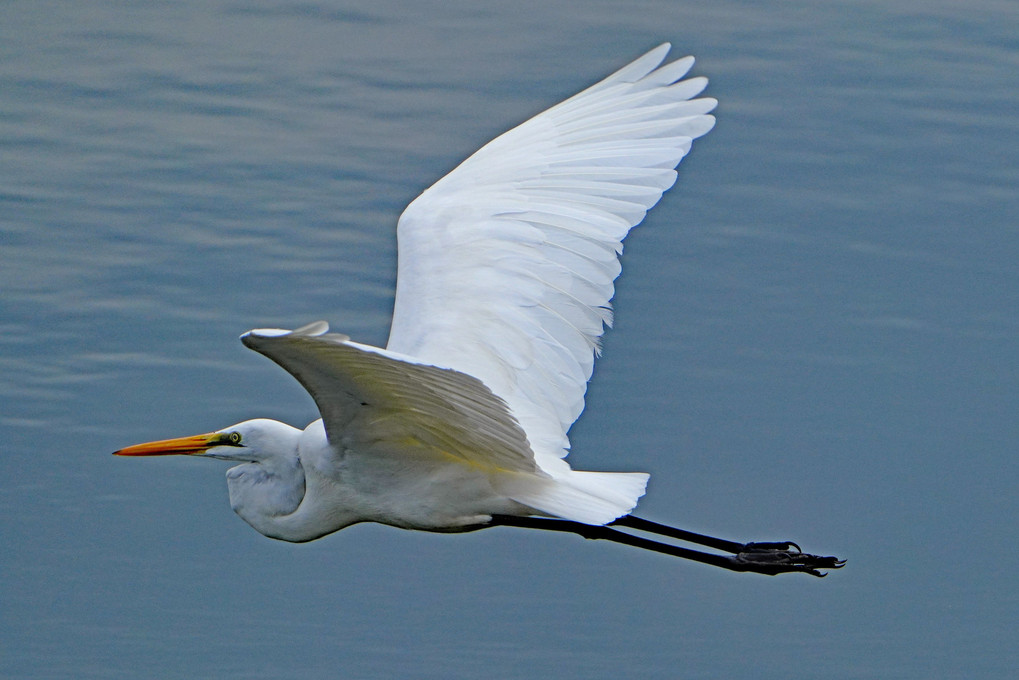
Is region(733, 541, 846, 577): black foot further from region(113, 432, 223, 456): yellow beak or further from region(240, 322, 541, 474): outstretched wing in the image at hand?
region(113, 432, 223, 456): yellow beak

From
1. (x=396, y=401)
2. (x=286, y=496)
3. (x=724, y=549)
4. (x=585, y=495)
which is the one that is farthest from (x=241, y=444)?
(x=724, y=549)

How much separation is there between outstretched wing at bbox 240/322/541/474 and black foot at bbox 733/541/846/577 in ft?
3.18

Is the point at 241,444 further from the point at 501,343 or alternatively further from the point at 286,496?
the point at 501,343

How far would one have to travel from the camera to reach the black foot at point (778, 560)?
4738 mm

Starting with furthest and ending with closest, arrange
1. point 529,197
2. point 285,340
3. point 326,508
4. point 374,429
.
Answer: point 529,197 < point 326,508 < point 374,429 < point 285,340

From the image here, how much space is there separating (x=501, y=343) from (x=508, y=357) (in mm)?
53

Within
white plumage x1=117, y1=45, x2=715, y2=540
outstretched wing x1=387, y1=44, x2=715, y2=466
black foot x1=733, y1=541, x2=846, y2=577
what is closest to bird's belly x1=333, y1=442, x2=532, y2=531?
white plumage x1=117, y1=45, x2=715, y2=540

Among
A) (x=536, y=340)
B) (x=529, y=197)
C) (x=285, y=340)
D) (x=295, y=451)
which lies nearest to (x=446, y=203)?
(x=529, y=197)

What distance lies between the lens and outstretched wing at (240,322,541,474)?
3.11m

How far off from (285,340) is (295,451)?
53.4 inches

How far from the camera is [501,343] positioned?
14.4 ft

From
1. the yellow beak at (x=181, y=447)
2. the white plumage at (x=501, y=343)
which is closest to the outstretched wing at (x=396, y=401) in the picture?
the white plumage at (x=501, y=343)

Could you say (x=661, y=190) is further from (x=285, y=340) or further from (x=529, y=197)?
(x=285, y=340)

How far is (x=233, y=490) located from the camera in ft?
14.7
